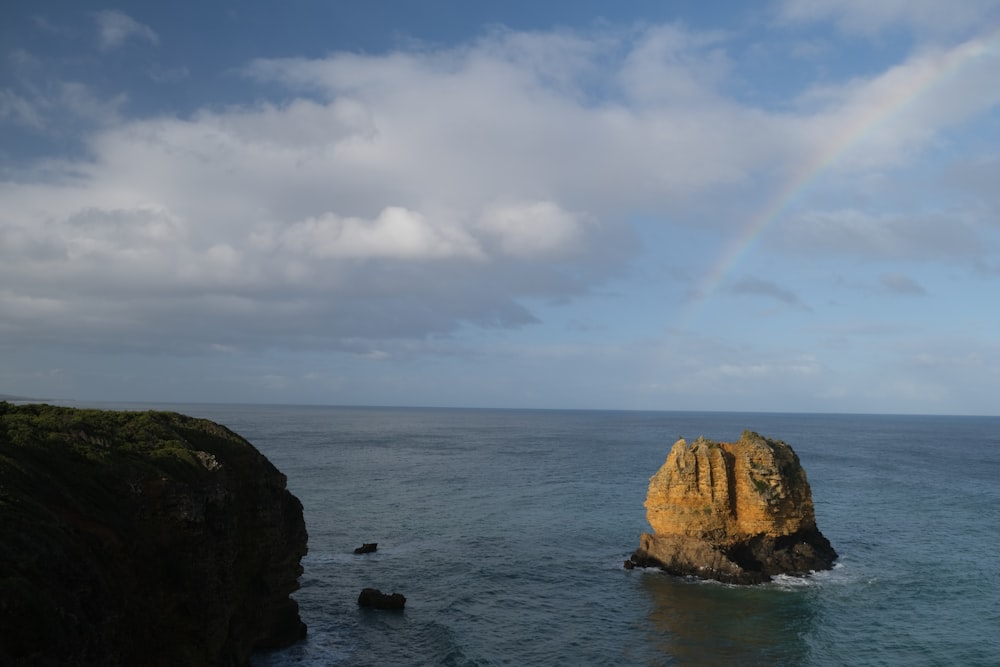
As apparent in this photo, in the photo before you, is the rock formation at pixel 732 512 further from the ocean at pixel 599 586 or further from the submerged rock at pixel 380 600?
the submerged rock at pixel 380 600

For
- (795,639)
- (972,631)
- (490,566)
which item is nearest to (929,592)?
(972,631)

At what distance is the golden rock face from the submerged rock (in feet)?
74.0

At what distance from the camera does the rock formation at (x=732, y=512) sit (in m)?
52.8

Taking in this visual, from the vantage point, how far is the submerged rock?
145 ft

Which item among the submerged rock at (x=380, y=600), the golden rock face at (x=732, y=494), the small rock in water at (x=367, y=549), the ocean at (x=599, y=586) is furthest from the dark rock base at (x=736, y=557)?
the small rock in water at (x=367, y=549)

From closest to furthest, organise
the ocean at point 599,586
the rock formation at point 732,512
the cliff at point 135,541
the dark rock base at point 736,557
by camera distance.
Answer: the cliff at point 135,541 < the ocean at point 599,586 < the dark rock base at point 736,557 < the rock formation at point 732,512

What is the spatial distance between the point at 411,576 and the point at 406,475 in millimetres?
53627

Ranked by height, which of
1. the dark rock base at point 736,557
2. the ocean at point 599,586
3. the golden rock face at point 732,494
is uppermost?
the golden rock face at point 732,494

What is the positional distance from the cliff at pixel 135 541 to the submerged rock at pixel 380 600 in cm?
827

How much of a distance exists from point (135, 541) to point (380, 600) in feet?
78.1

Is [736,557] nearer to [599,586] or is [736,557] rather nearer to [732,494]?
[732,494]

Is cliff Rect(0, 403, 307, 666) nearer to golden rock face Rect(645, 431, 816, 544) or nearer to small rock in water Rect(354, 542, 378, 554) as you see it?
small rock in water Rect(354, 542, 378, 554)

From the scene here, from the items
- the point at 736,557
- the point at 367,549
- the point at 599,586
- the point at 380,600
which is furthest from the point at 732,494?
the point at 367,549

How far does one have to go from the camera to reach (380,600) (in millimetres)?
44438
